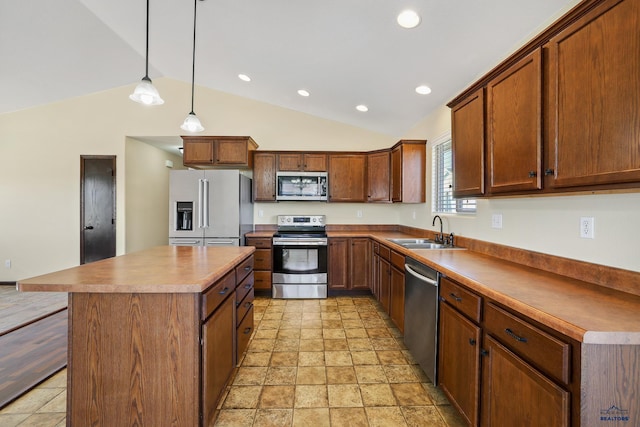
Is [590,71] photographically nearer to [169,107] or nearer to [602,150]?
[602,150]

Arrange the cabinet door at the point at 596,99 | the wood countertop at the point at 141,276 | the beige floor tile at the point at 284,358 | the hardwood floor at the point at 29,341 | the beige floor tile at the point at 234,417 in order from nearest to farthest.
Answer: the cabinet door at the point at 596,99 → the wood countertop at the point at 141,276 → the beige floor tile at the point at 234,417 → the hardwood floor at the point at 29,341 → the beige floor tile at the point at 284,358

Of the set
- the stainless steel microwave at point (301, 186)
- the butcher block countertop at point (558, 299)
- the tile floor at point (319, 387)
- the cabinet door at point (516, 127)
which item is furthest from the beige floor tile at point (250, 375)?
the stainless steel microwave at point (301, 186)

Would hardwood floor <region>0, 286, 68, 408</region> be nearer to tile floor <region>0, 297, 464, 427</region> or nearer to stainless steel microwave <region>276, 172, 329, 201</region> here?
tile floor <region>0, 297, 464, 427</region>

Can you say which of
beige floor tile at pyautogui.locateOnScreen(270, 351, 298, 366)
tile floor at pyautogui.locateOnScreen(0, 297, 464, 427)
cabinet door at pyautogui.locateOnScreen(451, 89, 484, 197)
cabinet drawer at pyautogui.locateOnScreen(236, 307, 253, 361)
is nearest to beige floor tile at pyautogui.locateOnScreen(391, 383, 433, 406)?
tile floor at pyautogui.locateOnScreen(0, 297, 464, 427)

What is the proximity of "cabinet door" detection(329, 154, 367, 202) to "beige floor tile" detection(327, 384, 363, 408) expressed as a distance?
9.04 feet

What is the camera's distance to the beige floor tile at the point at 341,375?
209 cm

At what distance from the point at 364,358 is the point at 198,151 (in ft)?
11.4

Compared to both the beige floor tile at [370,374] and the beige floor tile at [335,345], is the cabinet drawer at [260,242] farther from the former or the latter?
the beige floor tile at [370,374]

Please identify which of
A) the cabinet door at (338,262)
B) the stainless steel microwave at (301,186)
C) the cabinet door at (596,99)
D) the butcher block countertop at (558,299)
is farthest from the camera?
the stainless steel microwave at (301,186)

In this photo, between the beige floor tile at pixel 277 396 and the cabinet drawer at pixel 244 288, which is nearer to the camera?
the beige floor tile at pixel 277 396

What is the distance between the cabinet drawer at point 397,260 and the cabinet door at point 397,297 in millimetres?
51

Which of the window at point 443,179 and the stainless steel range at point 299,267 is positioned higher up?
the window at point 443,179

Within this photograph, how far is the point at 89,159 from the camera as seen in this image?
4.57m

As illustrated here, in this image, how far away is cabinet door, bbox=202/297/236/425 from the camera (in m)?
1.44
